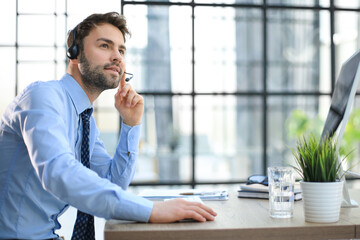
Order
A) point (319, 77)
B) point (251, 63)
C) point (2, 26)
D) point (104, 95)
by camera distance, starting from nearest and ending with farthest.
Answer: point (2, 26)
point (104, 95)
point (319, 77)
point (251, 63)

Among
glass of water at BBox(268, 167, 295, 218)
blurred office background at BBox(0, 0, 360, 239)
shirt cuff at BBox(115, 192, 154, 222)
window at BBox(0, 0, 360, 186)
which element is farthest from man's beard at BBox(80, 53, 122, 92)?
window at BBox(0, 0, 360, 186)

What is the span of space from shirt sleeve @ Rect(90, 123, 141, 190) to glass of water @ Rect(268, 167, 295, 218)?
692mm

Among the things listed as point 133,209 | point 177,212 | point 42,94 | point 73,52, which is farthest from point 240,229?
point 73,52

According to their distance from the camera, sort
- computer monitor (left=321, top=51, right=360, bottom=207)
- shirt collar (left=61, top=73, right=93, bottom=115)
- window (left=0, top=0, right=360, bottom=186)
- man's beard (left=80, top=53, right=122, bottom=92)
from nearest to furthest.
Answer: computer monitor (left=321, top=51, right=360, bottom=207)
shirt collar (left=61, top=73, right=93, bottom=115)
man's beard (left=80, top=53, right=122, bottom=92)
window (left=0, top=0, right=360, bottom=186)

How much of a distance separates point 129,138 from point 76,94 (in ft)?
1.05

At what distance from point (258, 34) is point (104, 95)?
39.0ft

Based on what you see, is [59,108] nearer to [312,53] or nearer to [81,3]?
[81,3]

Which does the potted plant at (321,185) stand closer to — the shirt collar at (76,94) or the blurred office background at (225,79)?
the shirt collar at (76,94)

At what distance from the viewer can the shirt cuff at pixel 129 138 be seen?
1766mm

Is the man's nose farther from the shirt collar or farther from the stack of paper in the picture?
the stack of paper

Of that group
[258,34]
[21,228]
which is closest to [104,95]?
[21,228]

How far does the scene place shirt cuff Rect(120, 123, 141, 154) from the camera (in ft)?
5.79

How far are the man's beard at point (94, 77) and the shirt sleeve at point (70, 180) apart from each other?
42 centimetres

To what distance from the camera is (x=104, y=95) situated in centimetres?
754
